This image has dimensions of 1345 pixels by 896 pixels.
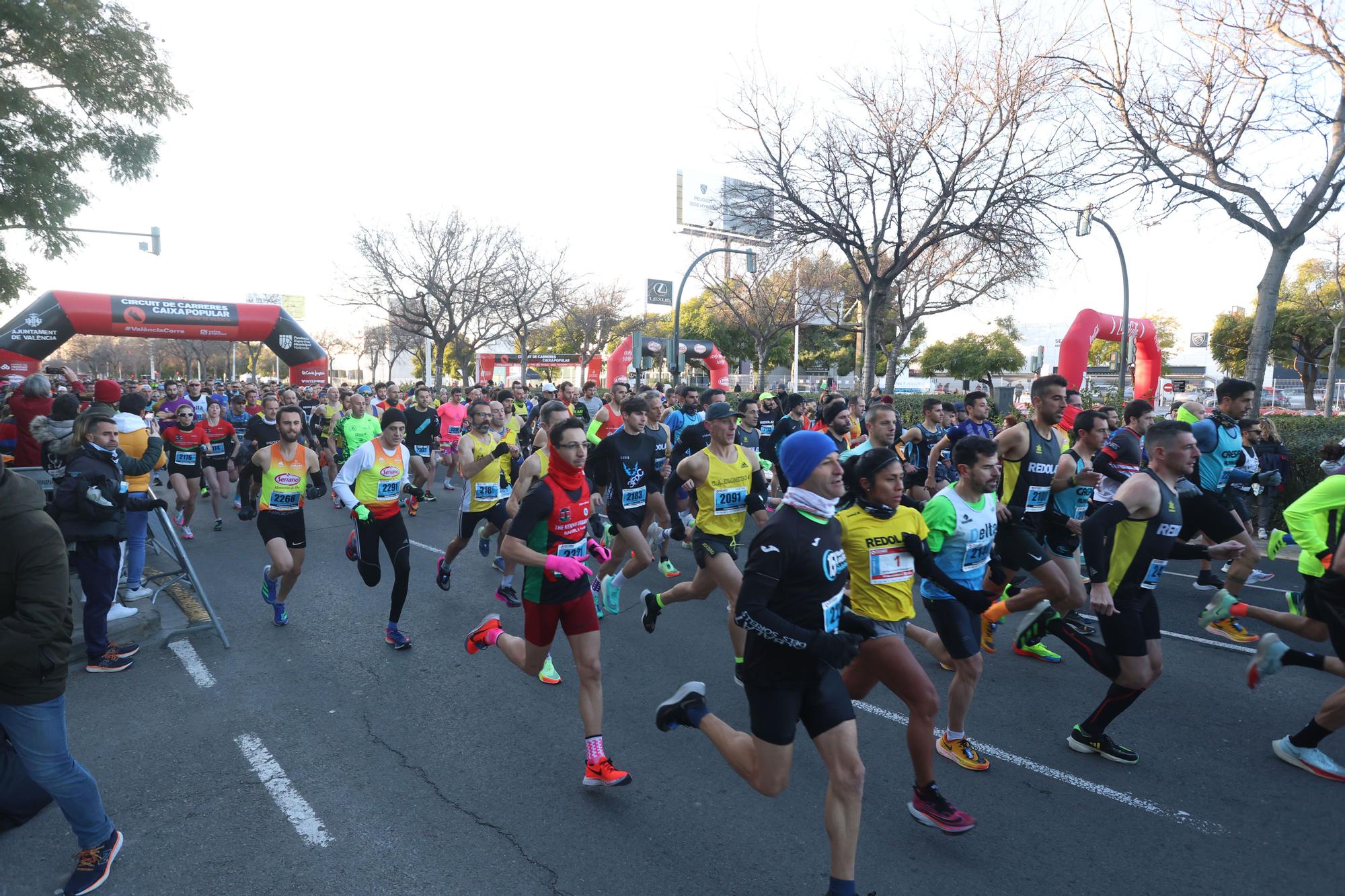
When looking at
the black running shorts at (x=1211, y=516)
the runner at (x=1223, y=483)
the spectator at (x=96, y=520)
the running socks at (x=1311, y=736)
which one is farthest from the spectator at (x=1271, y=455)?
the spectator at (x=96, y=520)

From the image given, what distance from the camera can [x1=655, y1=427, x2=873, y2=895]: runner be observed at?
283 cm

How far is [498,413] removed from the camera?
347 inches

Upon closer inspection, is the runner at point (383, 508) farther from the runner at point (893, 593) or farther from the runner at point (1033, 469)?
the runner at point (1033, 469)

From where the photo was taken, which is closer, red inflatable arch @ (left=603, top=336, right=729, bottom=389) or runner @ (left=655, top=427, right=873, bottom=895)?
runner @ (left=655, top=427, right=873, bottom=895)

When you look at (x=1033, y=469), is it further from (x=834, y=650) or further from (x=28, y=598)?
(x=28, y=598)

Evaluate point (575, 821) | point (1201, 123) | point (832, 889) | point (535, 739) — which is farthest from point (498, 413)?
point (1201, 123)

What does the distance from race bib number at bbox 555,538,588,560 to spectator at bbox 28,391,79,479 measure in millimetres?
3987

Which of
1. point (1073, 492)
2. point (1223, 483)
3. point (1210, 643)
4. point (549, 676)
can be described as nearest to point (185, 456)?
point (549, 676)

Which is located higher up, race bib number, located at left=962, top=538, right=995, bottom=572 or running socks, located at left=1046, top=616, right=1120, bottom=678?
race bib number, located at left=962, top=538, right=995, bottom=572

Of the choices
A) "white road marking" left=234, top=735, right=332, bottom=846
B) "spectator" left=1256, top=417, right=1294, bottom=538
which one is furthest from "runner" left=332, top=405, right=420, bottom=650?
"spectator" left=1256, top=417, right=1294, bottom=538

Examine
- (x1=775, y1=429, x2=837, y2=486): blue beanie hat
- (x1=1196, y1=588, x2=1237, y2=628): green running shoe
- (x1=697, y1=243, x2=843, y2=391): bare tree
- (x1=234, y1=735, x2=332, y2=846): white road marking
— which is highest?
(x1=697, y1=243, x2=843, y2=391): bare tree

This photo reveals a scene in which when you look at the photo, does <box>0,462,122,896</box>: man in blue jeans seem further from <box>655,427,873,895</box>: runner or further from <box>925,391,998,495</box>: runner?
<box>925,391,998,495</box>: runner

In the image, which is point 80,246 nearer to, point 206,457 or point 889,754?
point 206,457

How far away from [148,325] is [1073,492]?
96.4 ft
